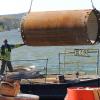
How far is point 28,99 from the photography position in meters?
12.4

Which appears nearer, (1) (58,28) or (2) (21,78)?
(1) (58,28)

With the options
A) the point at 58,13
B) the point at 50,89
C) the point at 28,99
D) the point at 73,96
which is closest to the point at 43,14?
the point at 58,13

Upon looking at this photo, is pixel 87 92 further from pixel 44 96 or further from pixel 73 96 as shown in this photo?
pixel 44 96

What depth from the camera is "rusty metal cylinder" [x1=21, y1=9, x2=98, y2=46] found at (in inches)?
438

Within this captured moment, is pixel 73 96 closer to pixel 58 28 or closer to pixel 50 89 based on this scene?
pixel 58 28

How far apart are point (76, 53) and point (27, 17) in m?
7.71

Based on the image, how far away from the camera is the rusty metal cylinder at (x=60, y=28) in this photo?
36.5 feet

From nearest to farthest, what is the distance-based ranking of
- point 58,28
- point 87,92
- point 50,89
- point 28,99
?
point 87,92 → point 58,28 → point 28,99 → point 50,89

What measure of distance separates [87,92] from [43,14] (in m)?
3.15

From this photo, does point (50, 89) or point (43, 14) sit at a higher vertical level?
point (43, 14)

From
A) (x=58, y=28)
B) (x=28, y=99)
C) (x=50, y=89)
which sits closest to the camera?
(x=58, y=28)

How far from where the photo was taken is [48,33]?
11.5 m

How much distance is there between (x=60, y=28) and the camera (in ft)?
37.1

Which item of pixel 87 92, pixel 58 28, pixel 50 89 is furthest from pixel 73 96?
pixel 50 89
